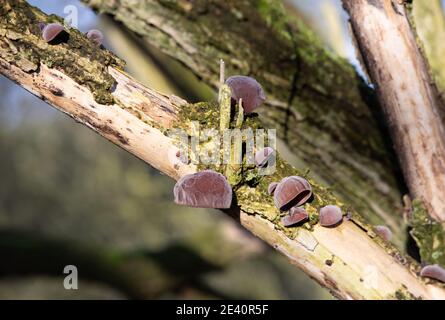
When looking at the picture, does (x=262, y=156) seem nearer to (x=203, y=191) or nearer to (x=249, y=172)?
(x=249, y=172)

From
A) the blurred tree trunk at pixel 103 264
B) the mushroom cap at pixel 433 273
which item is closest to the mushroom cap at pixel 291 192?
the mushroom cap at pixel 433 273

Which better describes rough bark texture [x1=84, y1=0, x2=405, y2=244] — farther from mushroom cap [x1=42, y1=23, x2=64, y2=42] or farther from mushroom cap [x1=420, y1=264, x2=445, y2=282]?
mushroom cap [x1=42, y1=23, x2=64, y2=42]

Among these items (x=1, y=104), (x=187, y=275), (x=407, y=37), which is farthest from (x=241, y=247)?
(x=1, y=104)

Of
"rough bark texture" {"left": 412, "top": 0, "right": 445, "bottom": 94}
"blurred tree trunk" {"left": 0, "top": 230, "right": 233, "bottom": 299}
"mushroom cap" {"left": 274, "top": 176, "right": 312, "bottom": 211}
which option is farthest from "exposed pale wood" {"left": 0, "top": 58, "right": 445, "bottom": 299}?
"blurred tree trunk" {"left": 0, "top": 230, "right": 233, "bottom": 299}

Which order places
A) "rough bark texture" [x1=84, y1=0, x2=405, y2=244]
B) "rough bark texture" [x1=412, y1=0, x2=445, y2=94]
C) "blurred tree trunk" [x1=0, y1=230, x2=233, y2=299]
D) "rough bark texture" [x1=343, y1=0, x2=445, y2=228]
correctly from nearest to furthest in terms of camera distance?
1. "rough bark texture" [x1=343, y1=0, x2=445, y2=228]
2. "rough bark texture" [x1=412, y1=0, x2=445, y2=94]
3. "rough bark texture" [x1=84, y1=0, x2=405, y2=244]
4. "blurred tree trunk" [x1=0, y1=230, x2=233, y2=299]

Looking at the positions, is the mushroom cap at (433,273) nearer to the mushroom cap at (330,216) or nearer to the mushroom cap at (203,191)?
the mushroom cap at (330,216)
